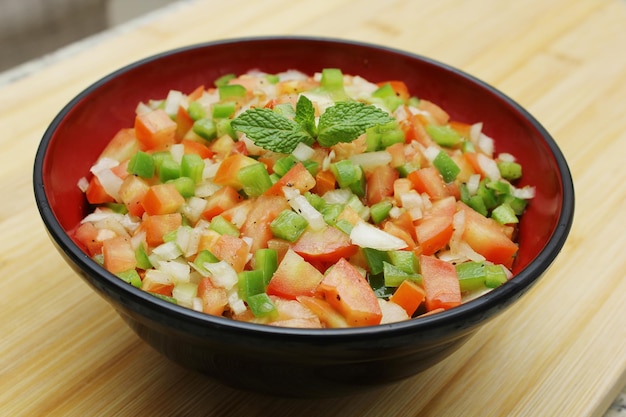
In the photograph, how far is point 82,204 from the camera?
1543mm

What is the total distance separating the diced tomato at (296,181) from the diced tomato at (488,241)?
0.34 metres

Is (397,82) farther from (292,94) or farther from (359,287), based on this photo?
(359,287)

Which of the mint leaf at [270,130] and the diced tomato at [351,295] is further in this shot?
the mint leaf at [270,130]

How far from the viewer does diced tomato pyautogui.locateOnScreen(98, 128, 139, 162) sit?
5.34ft

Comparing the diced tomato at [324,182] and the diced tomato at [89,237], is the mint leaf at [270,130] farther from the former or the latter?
the diced tomato at [89,237]

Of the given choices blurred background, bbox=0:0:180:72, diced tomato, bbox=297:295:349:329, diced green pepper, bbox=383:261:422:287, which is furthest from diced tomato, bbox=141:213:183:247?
blurred background, bbox=0:0:180:72

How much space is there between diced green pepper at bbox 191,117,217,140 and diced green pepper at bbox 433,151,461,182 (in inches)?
20.2

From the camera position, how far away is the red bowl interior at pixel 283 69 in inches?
58.0

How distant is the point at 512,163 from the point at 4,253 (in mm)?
1262

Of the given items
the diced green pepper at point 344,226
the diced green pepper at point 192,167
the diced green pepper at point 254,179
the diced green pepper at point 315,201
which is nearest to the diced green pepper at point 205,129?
the diced green pepper at point 192,167

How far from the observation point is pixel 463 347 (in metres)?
1.54

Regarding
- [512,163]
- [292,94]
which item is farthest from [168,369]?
[512,163]

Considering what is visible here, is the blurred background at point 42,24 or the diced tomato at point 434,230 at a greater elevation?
the diced tomato at point 434,230

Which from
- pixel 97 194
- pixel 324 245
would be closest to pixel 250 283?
pixel 324 245
